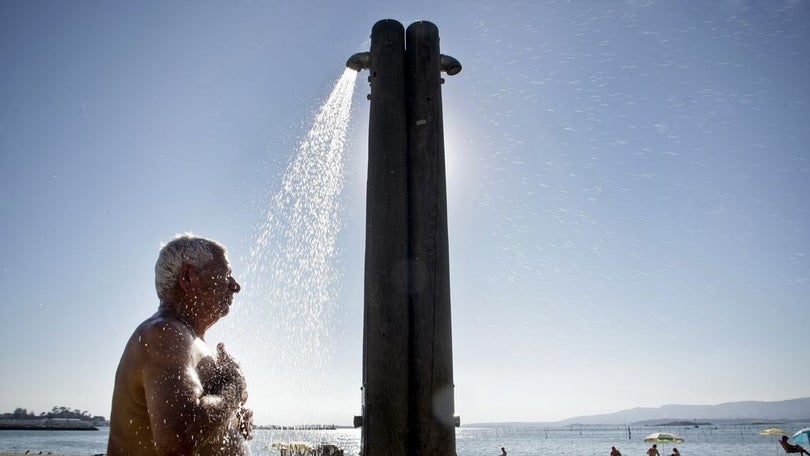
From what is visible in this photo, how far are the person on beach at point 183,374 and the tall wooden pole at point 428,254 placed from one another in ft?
2.95

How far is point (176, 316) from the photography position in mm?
2451

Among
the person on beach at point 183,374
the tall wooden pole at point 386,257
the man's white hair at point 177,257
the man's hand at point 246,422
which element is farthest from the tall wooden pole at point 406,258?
the man's white hair at point 177,257

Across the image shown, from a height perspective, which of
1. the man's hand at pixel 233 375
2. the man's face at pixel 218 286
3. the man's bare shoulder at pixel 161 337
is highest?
the man's face at pixel 218 286

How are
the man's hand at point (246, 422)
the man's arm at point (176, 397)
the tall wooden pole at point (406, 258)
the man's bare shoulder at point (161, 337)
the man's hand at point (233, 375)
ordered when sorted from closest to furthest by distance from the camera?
the man's arm at point (176, 397) < the man's bare shoulder at point (161, 337) < the man's hand at point (233, 375) < the man's hand at point (246, 422) < the tall wooden pole at point (406, 258)

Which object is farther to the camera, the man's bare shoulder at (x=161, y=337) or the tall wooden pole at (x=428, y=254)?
the tall wooden pole at (x=428, y=254)

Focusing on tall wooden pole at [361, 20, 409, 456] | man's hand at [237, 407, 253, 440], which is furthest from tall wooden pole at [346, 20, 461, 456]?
man's hand at [237, 407, 253, 440]

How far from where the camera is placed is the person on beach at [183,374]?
2076 millimetres

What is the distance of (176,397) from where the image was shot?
208 cm

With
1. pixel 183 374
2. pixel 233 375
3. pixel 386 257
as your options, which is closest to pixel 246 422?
pixel 233 375

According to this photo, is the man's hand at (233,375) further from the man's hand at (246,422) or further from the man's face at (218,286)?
the man's face at (218,286)

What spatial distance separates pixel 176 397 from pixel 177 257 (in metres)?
0.77

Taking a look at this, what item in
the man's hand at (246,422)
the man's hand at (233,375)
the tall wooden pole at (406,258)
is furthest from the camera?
the tall wooden pole at (406,258)

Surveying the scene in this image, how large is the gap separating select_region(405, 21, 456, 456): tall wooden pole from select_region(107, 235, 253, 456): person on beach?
90 centimetres

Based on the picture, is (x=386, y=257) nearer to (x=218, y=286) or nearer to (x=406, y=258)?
(x=406, y=258)
